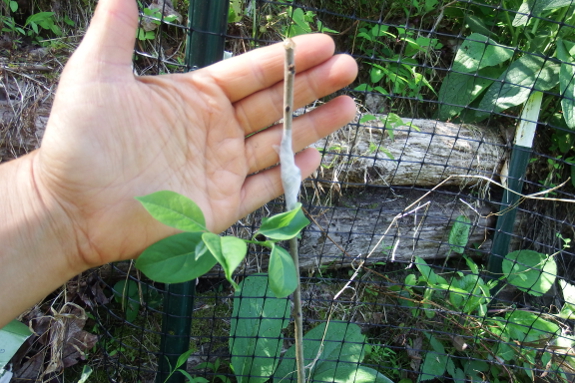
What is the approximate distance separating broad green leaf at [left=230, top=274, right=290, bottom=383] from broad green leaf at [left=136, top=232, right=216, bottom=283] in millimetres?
Answer: 713

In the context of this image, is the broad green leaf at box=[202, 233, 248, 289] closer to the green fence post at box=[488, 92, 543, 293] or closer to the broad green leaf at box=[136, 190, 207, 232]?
the broad green leaf at box=[136, 190, 207, 232]

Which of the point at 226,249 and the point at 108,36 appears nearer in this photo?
the point at 226,249

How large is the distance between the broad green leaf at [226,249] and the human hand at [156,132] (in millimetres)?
383

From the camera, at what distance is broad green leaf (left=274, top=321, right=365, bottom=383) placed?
1471mm

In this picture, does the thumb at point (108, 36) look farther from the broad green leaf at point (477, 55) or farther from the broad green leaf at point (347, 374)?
the broad green leaf at point (477, 55)

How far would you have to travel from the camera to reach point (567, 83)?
158 centimetres

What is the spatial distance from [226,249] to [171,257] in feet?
0.50

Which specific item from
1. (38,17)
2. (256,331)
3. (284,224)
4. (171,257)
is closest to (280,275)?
(284,224)

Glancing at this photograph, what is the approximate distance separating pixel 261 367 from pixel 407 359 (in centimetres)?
58

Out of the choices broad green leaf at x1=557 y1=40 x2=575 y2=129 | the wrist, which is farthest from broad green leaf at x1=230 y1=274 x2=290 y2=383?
broad green leaf at x1=557 y1=40 x2=575 y2=129

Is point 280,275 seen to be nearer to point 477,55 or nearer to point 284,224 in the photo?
point 284,224

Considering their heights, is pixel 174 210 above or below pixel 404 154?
above

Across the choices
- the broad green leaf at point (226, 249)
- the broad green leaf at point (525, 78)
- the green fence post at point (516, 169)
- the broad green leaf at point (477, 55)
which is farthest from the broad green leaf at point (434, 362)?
the broad green leaf at point (226, 249)

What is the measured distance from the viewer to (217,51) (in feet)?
3.70
